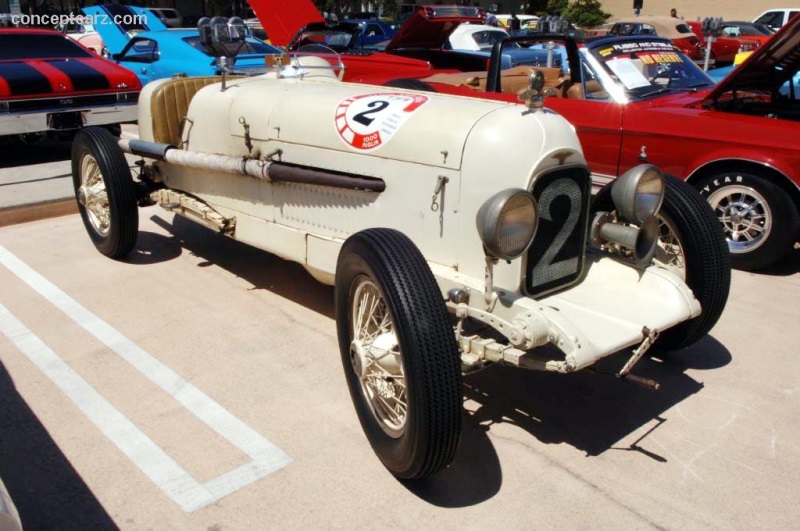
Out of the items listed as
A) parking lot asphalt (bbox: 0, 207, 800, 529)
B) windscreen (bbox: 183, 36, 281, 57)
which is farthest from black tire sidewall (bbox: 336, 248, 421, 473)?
windscreen (bbox: 183, 36, 281, 57)

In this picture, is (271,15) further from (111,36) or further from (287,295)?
(287,295)

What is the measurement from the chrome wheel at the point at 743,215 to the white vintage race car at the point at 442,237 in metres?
1.78

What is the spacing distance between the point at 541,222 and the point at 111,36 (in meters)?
11.8

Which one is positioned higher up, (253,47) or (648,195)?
(253,47)

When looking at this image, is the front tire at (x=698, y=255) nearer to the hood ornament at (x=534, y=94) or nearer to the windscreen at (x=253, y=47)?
the hood ornament at (x=534, y=94)

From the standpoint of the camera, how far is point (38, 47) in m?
9.12

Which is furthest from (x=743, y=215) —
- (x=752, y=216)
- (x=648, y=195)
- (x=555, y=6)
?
(x=555, y=6)

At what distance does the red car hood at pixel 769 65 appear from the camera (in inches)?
211

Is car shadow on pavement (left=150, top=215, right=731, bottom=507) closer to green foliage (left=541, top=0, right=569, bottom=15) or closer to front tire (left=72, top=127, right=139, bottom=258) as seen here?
front tire (left=72, top=127, right=139, bottom=258)

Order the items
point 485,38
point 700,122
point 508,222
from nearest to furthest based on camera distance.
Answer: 1. point 508,222
2. point 700,122
3. point 485,38

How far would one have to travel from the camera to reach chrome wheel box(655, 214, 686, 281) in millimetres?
3643

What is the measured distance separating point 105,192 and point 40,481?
2.80m

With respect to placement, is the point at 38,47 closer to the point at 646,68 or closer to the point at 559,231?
the point at 646,68

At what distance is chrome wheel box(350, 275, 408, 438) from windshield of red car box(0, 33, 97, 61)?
24.9 feet
